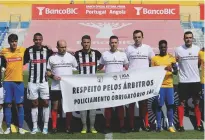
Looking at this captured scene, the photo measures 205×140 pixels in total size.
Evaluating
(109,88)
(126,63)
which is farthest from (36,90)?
(126,63)

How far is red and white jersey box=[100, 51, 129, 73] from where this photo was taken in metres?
5.71

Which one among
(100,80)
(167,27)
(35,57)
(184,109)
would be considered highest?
(167,27)

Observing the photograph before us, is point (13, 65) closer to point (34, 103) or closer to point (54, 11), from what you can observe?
point (34, 103)

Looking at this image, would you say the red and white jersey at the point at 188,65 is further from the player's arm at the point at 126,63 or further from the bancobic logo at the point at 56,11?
the bancobic logo at the point at 56,11

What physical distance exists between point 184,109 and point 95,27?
50.4 feet

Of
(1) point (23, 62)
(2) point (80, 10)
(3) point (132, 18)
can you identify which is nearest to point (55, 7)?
(2) point (80, 10)

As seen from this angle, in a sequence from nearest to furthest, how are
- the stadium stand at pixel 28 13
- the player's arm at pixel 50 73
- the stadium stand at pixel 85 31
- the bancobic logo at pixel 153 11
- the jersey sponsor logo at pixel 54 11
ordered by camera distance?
the player's arm at pixel 50 73 → the stadium stand at pixel 85 31 → the bancobic logo at pixel 153 11 → the jersey sponsor logo at pixel 54 11 → the stadium stand at pixel 28 13

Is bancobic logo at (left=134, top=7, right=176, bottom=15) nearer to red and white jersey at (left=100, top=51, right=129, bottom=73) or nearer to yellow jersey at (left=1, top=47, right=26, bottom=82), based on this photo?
red and white jersey at (left=100, top=51, right=129, bottom=73)

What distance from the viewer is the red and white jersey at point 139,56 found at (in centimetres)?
579

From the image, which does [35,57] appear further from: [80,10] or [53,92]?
[80,10]

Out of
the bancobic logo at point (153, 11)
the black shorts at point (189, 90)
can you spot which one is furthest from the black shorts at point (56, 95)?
the bancobic logo at point (153, 11)

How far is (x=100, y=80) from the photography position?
5738 millimetres

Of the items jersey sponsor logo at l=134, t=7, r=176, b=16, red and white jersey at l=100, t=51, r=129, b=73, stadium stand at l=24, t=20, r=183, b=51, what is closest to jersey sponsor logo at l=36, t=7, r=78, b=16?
stadium stand at l=24, t=20, r=183, b=51

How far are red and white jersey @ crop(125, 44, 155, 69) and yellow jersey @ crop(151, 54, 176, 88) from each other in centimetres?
11
